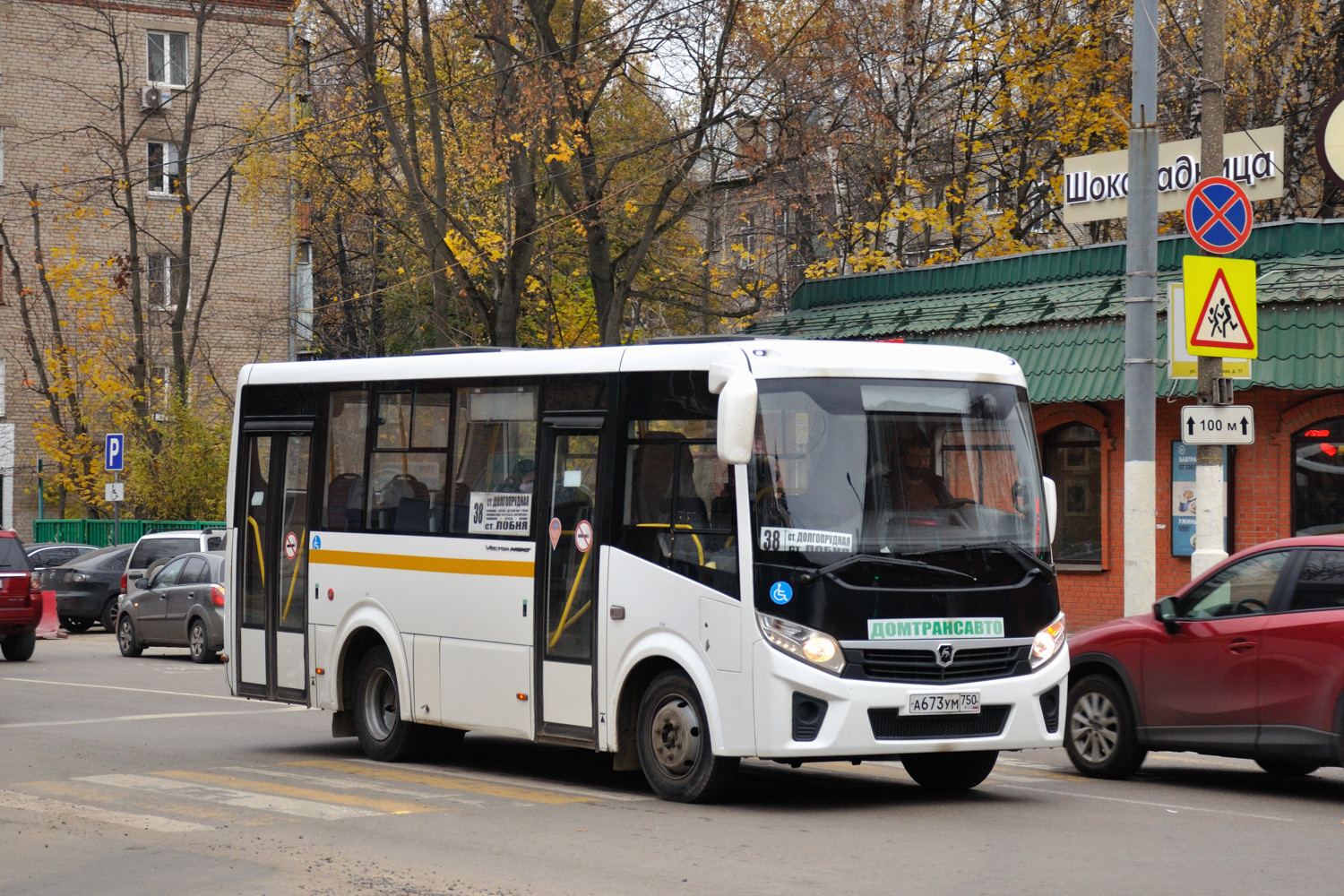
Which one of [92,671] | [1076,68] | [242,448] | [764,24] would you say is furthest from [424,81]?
[242,448]

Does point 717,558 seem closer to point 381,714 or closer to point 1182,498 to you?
point 381,714

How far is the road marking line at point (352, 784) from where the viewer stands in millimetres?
10800

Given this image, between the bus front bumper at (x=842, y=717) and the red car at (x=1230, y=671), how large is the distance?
1.90m

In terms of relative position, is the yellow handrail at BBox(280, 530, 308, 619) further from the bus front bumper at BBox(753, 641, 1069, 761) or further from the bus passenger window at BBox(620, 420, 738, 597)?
the bus front bumper at BBox(753, 641, 1069, 761)

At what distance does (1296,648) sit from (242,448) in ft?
27.1

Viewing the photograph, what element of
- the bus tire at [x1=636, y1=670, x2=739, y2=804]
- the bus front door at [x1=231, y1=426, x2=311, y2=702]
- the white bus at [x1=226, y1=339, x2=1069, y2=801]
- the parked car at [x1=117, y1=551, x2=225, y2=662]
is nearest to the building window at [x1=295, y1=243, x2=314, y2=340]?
the parked car at [x1=117, y1=551, x2=225, y2=662]

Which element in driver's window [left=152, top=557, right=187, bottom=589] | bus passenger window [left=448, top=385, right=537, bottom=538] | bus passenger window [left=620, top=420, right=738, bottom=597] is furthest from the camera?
driver's window [left=152, top=557, right=187, bottom=589]

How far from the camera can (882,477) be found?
10.2 metres

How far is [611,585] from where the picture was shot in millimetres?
10859

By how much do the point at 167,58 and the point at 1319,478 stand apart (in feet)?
128

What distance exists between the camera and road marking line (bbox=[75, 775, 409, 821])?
33.6 feet

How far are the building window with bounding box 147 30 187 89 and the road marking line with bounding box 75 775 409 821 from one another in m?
43.2

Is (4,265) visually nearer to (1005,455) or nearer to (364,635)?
(364,635)

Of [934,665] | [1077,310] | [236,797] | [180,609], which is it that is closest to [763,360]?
[934,665]
